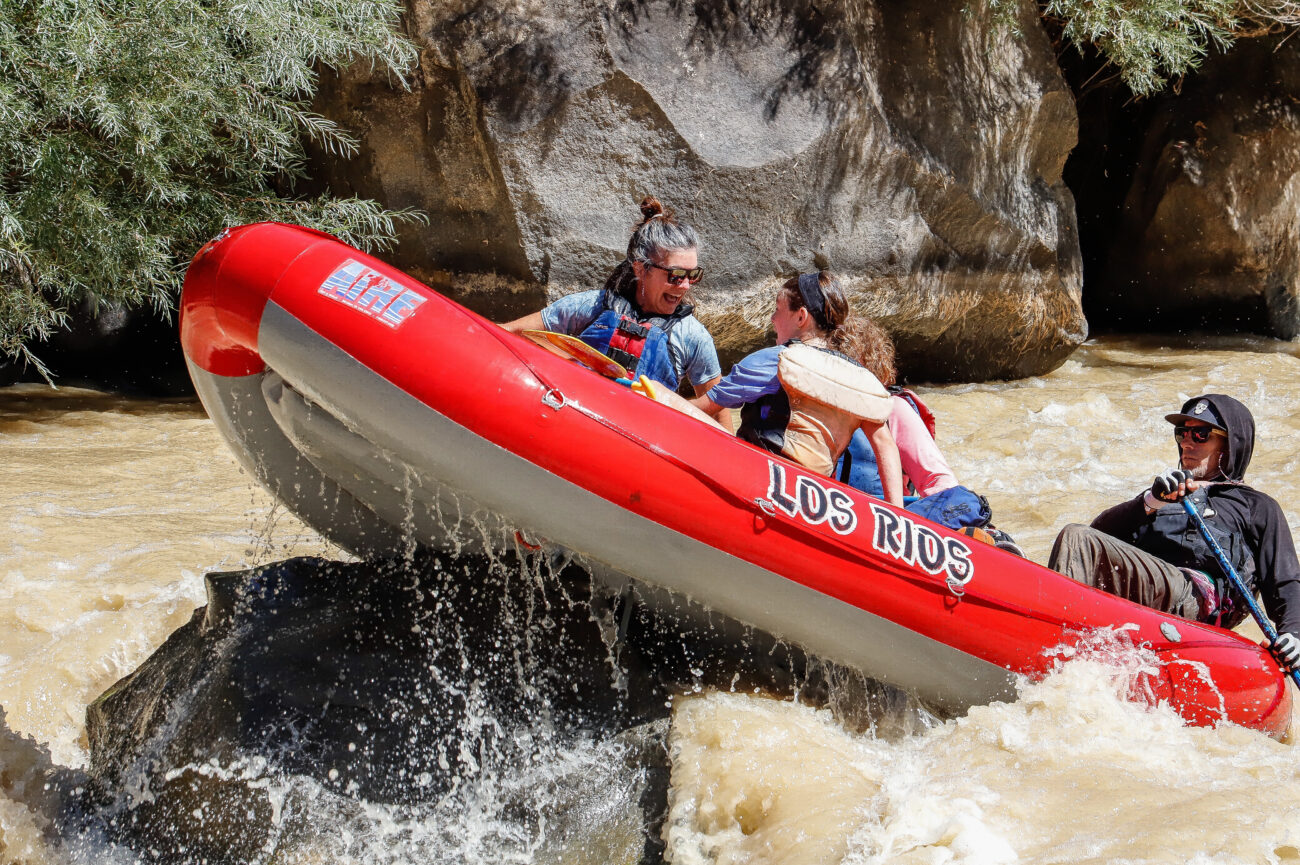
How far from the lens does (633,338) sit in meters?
3.22

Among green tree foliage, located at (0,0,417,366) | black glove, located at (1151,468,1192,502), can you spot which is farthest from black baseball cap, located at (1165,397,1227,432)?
green tree foliage, located at (0,0,417,366)

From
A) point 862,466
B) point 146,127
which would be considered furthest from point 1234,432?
point 146,127

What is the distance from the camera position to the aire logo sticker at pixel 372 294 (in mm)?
2541

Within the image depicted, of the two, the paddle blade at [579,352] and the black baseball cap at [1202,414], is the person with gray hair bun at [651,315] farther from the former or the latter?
the black baseball cap at [1202,414]

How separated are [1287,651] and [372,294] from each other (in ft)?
7.91

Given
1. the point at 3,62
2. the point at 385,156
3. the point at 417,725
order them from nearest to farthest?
the point at 417,725
the point at 3,62
the point at 385,156

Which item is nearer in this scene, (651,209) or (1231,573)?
(1231,573)

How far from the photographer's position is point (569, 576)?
3109mm

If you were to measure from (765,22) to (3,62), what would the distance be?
11.4 feet

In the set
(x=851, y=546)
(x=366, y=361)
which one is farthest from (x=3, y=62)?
(x=851, y=546)

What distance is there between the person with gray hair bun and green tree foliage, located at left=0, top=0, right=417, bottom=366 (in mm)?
2447

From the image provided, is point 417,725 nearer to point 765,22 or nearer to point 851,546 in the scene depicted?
point 851,546

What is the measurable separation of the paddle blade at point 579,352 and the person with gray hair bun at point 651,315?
0.21m

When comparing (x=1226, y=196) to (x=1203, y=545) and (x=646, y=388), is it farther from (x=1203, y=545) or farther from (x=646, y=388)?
(x=646, y=388)
